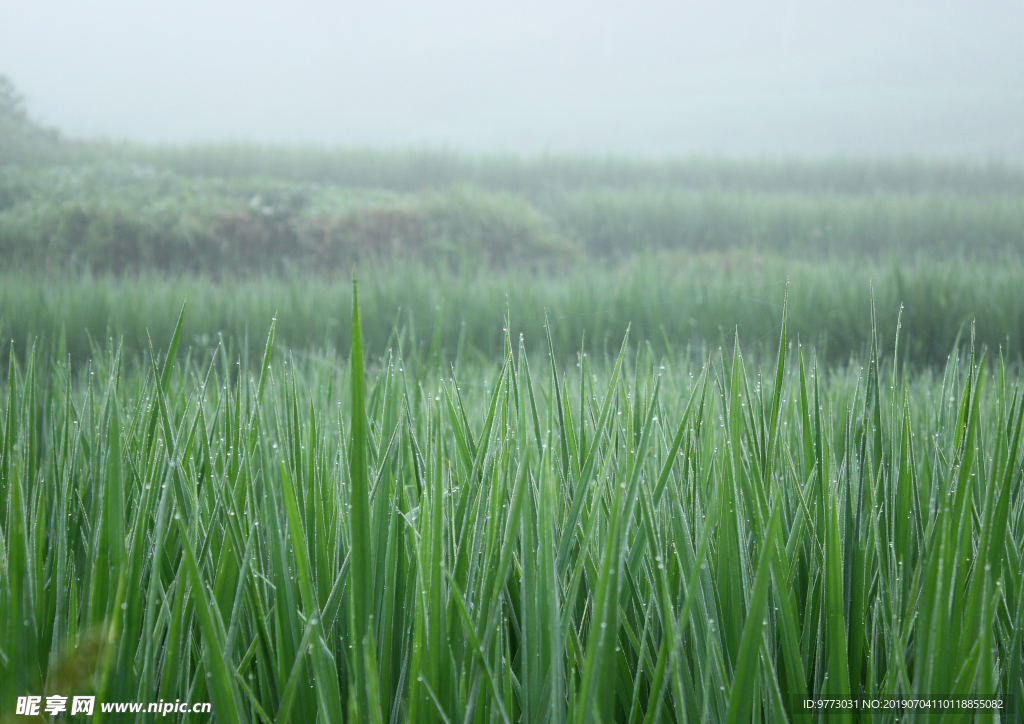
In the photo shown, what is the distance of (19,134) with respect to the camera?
2.64 meters

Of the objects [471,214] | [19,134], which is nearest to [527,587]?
[471,214]

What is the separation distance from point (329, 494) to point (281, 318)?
142 centimetres

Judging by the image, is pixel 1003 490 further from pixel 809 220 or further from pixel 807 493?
pixel 809 220

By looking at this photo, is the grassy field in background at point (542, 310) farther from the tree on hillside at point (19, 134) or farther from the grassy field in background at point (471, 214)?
the tree on hillside at point (19, 134)

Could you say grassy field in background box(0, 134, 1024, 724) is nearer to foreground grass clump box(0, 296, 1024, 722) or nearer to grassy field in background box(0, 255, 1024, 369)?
foreground grass clump box(0, 296, 1024, 722)

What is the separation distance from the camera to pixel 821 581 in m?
0.30

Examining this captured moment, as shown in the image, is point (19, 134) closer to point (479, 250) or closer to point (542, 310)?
point (479, 250)

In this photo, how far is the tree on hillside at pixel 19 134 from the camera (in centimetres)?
238

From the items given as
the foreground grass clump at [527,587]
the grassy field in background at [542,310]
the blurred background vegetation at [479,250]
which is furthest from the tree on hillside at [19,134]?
the foreground grass clump at [527,587]

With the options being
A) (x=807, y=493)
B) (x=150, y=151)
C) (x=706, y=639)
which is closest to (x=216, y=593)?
(x=706, y=639)

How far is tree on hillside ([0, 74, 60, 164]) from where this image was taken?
2.38 m

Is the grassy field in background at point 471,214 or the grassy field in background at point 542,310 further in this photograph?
the grassy field in background at point 471,214

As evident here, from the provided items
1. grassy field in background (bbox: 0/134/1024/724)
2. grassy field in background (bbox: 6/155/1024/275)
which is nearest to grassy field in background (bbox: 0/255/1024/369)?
grassy field in background (bbox: 6/155/1024/275)

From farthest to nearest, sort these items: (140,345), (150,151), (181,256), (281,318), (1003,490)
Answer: (150,151)
(181,256)
(281,318)
(140,345)
(1003,490)
